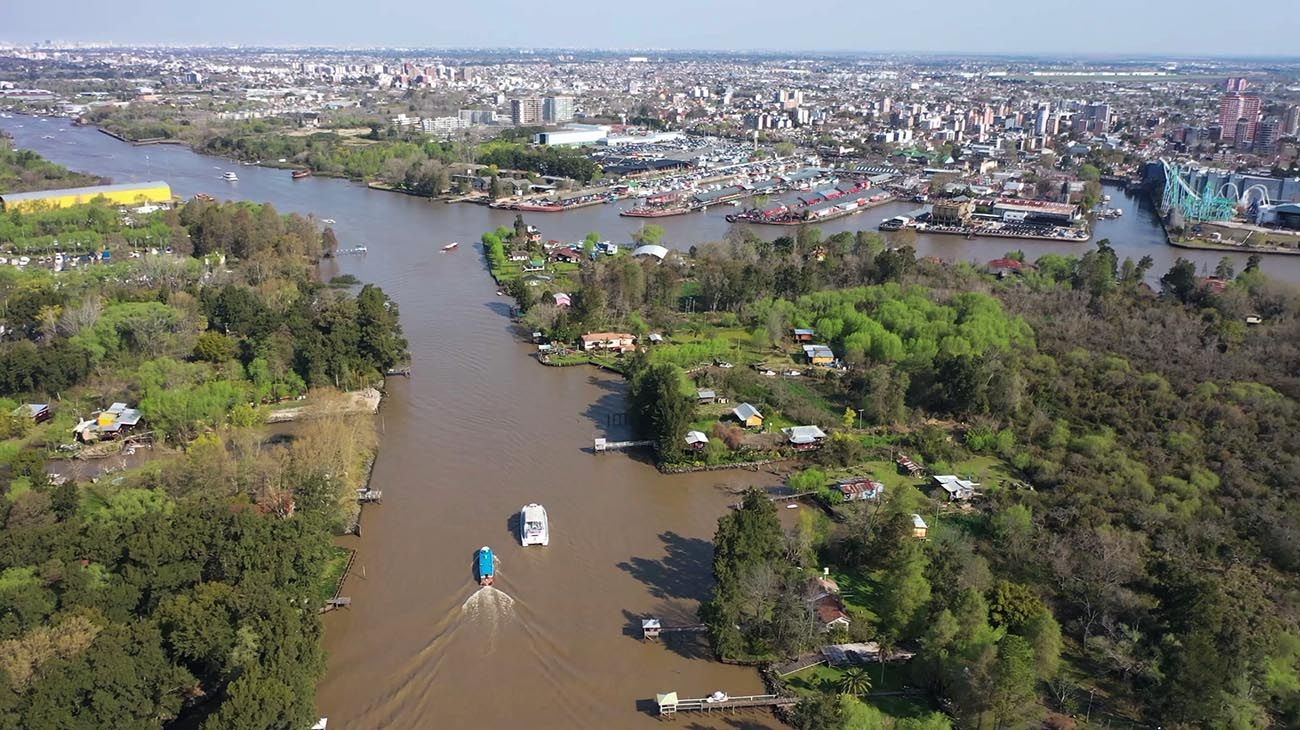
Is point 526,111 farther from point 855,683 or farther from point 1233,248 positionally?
point 855,683

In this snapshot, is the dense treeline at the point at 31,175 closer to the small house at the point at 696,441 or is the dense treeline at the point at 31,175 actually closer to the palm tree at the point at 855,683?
the small house at the point at 696,441

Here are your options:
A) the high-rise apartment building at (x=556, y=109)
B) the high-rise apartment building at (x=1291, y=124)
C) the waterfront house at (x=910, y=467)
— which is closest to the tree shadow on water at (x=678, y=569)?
the waterfront house at (x=910, y=467)

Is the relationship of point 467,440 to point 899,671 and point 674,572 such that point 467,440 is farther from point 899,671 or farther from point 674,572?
point 899,671

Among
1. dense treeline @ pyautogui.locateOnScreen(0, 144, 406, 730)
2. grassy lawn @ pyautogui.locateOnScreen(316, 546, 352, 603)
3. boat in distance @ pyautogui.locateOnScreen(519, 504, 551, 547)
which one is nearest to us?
dense treeline @ pyautogui.locateOnScreen(0, 144, 406, 730)

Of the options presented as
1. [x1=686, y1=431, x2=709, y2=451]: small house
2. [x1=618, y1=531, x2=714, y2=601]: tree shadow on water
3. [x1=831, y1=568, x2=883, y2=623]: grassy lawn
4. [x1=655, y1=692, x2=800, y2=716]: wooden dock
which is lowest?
[x1=655, y1=692, x2=800, y2=716]: wooden dock

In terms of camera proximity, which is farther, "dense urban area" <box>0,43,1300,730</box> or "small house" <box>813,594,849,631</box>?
"small house" <box>813,594,849,631</box>

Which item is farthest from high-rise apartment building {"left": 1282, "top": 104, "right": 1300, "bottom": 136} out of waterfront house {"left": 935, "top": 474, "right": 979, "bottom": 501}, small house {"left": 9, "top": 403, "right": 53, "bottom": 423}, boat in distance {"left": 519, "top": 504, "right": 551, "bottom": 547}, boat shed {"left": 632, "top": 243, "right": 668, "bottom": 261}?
small house {"left": 9, "top": 403, "right": 53, "bottom": 423}

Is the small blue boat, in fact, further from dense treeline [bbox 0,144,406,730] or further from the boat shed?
the boat shed
